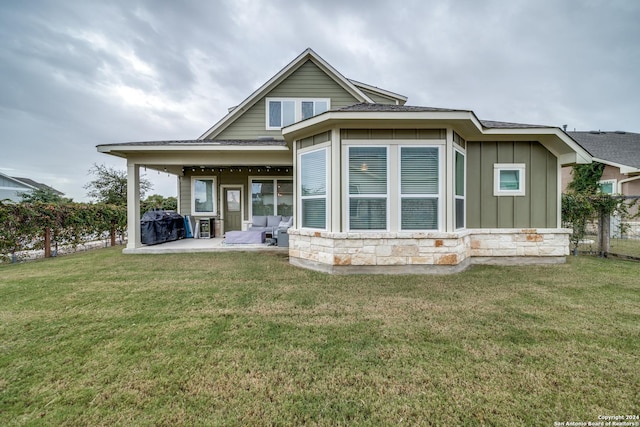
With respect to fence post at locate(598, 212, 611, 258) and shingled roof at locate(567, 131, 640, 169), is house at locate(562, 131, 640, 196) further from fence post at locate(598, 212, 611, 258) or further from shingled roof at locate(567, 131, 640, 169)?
fence post at locate(598, 212, 611, 258)

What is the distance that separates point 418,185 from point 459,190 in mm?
1086

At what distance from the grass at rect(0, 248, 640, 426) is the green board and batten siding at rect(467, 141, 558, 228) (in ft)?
5.63

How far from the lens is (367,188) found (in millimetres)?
5168

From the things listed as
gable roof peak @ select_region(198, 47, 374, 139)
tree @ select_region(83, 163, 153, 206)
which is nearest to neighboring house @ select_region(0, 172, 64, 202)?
tree @ select_region(83, 163, 153, 206)

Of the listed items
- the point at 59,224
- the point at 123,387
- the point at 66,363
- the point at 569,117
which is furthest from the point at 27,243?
the point at 569,117

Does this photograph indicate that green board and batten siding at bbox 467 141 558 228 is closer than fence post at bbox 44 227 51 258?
Yes

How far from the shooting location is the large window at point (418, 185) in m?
5.14

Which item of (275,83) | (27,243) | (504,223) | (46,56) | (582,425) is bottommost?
(582,425)

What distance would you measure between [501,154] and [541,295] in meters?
3.27

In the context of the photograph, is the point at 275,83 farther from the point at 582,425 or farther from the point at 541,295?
the point at 582,425

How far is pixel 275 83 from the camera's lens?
9820mm

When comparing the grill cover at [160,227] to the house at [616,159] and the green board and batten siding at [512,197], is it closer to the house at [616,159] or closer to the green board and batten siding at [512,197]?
the green board and batten siding at [512,197]

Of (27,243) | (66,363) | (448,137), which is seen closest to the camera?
(66,363)

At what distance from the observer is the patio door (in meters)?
10.9
